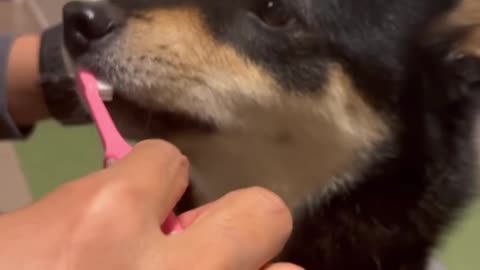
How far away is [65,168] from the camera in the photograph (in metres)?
1.68

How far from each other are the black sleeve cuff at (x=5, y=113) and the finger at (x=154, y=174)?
0.66m

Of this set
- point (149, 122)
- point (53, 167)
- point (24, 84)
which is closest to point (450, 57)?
point (149, 122)

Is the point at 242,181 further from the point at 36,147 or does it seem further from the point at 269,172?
the point at 36,147

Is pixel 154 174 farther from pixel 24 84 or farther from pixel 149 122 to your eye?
pixel 24 84

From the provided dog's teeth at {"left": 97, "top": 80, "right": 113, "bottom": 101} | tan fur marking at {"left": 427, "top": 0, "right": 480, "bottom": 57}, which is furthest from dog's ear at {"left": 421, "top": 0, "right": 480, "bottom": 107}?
dog's teeth at {"left": 97, "top": 80, "right": 113, "bottom": 101}

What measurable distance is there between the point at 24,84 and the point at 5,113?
0.16 ft

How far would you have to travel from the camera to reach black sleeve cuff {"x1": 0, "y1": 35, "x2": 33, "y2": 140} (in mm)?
1119

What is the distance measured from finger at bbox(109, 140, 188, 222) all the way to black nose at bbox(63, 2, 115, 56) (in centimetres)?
21

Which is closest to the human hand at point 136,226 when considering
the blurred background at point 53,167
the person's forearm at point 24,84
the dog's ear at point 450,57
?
the dog's ear at point 450,57

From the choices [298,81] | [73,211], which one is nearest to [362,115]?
[298,81]

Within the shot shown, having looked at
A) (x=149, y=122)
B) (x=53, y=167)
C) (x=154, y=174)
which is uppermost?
(x=154, y=174)

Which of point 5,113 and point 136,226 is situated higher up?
point 136,226

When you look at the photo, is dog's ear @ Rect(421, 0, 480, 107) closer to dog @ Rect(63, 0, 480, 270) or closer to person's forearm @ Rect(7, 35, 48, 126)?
dog @ Rect(63, 0, 480, 270)

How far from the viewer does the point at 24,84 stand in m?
1.13
